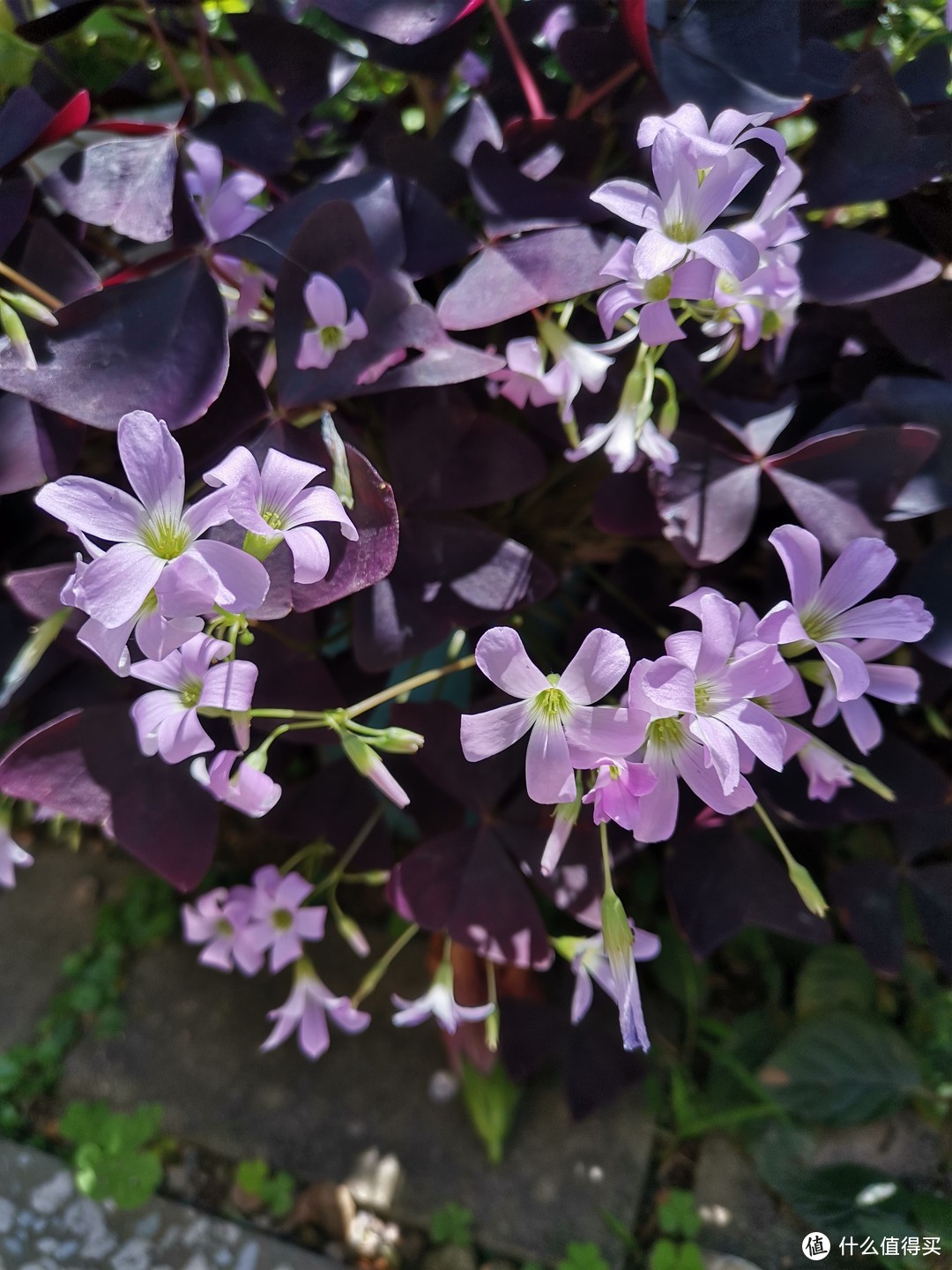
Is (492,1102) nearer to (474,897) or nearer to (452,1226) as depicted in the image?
(452,1226)

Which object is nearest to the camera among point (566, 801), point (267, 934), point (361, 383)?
point (566, 801)

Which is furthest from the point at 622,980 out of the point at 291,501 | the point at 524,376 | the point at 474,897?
the point at 524,376

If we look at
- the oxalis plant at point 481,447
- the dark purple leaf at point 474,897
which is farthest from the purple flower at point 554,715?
the dark purple leaf at point 474,897

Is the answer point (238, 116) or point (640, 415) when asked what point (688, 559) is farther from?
point (238, 116)

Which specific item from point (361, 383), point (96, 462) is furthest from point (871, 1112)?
point (96, 462)

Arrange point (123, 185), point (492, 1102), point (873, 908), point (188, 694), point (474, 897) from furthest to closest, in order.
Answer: point (492, 1102)
point (873, 908)
point (474, 897)
point (123, 185)
point (188, 694)

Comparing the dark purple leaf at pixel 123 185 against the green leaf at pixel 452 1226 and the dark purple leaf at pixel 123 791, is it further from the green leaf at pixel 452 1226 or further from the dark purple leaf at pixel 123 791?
the green leaf at pixel 452 1226
